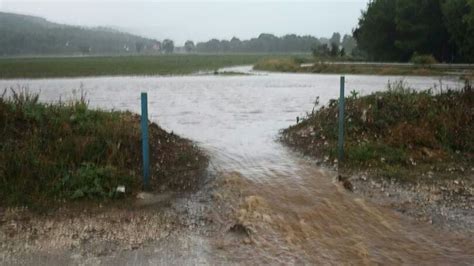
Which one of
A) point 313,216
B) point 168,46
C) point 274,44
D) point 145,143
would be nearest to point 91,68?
point 145,143

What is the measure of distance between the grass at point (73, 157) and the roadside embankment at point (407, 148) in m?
2.67

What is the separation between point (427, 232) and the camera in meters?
5.32

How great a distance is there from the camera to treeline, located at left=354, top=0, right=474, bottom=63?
41.2 metres

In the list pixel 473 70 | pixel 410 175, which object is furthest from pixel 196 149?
pixel 473 70

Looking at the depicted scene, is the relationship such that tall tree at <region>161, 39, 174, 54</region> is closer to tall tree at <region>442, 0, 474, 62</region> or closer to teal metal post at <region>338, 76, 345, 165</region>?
tall tree at <region>442, 0, 474, 62</region>

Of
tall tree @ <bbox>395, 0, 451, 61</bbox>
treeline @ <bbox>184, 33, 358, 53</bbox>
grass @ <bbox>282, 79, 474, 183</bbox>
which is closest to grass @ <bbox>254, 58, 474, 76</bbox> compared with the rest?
tall tree @ <bbox>395, 0, 451, 61</bbox>

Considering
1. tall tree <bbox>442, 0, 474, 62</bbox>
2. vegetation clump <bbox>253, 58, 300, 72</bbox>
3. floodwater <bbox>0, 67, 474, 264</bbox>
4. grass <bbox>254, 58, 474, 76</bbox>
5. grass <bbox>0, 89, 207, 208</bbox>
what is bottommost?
floodwater <bbox>0, 67, 474, 264</bbox>

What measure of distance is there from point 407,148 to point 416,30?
42.9 metres

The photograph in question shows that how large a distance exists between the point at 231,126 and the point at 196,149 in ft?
12.3

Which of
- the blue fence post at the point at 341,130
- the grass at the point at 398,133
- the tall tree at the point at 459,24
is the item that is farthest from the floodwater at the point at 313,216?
the tall tree at the point at 459,24

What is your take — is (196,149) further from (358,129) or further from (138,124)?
(358,129)

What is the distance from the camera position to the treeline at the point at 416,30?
135 feet

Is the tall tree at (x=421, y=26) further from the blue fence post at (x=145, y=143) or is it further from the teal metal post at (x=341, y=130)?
the blue fence post at (x=145, y=143)

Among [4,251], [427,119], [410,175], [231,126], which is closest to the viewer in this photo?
[4,251]
